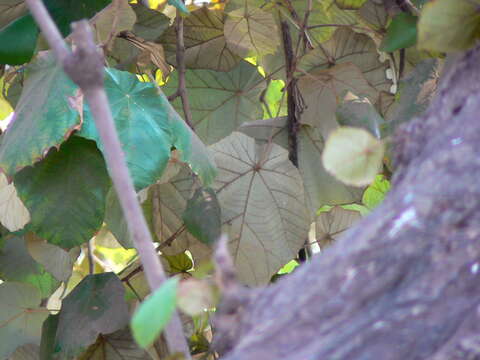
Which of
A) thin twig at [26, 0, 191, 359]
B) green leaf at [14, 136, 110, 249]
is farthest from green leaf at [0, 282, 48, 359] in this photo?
thin twig at [26, 0, 191, 359]

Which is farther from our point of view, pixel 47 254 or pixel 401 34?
pixel 47 254

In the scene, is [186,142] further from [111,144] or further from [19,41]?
[111,144]

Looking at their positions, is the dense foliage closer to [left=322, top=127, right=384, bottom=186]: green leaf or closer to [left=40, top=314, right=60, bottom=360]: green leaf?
[left=40, top=314, right=60, bottom=360]: green leaf

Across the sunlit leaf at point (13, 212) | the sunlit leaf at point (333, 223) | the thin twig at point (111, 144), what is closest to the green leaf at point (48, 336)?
the sunlit leaf at point (13, 212)

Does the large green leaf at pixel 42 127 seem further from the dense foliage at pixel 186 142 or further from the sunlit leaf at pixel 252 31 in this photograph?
the sunlit leaf at pixel 252 31

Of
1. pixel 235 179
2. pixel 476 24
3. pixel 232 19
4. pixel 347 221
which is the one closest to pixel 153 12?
pixel 232 19

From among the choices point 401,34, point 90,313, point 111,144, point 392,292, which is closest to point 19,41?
point 90,313

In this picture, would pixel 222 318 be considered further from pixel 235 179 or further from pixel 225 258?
pixel 235 179
